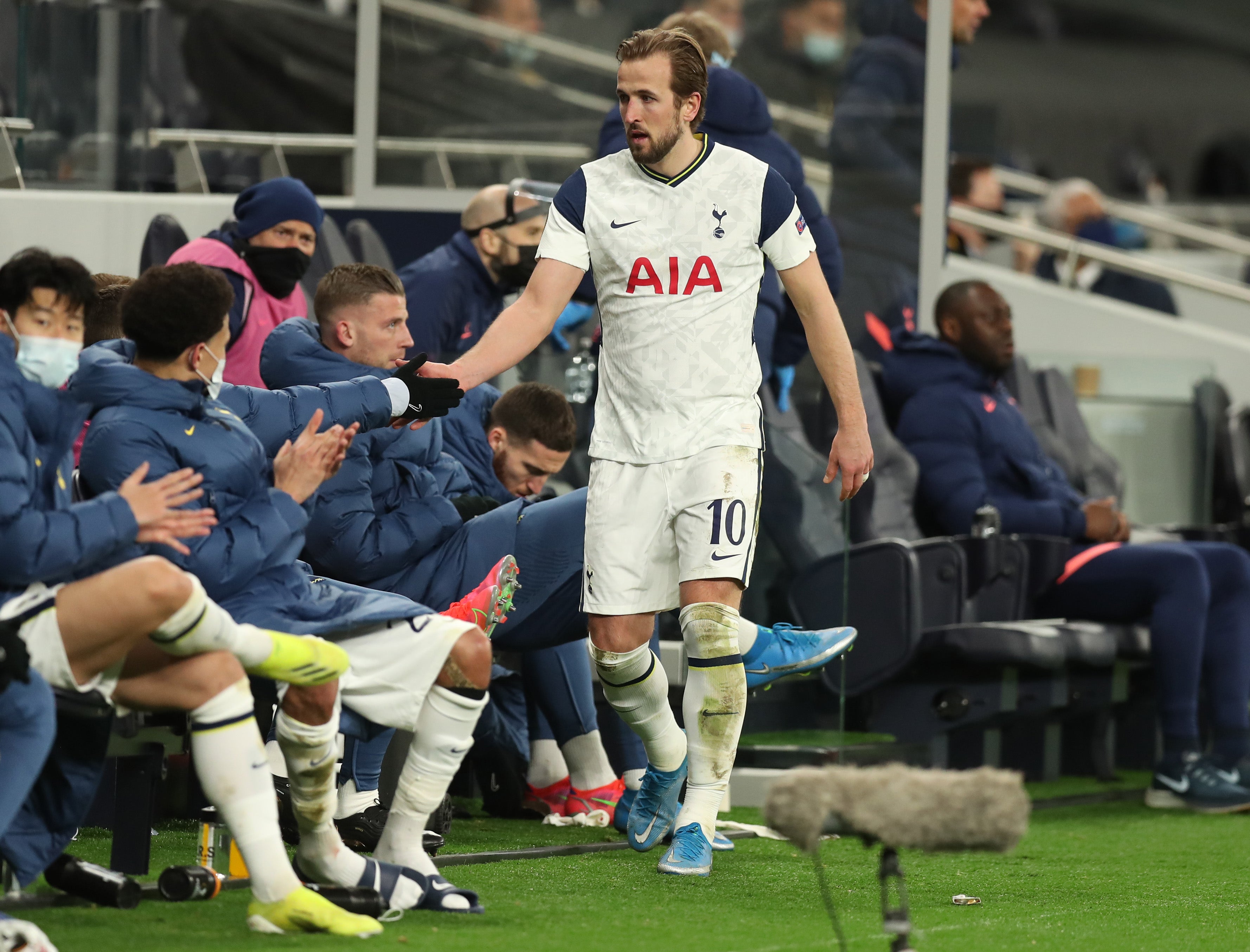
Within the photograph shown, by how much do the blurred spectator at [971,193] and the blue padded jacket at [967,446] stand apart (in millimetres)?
3545

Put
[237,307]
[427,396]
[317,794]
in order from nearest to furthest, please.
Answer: [317,794]
[427,396]
[237,307]

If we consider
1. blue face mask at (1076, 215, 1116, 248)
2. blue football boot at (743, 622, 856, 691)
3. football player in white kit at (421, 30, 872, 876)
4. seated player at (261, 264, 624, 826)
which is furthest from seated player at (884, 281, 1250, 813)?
blue face mask at (1076, 215, 1116, 248)

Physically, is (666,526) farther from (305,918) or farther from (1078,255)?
(1078,255)

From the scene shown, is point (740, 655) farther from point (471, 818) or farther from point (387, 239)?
point (387, 239)

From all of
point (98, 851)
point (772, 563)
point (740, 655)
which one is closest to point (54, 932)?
point (98, 851)

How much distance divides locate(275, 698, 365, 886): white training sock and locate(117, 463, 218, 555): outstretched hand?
0.40m

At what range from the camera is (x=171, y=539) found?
3.10 m

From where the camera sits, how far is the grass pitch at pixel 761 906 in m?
3.19

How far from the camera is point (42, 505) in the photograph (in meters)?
3.11

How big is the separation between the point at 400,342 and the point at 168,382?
0.91 metres

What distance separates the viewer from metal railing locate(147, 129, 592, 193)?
709 centimetres

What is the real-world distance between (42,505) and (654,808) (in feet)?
5.75

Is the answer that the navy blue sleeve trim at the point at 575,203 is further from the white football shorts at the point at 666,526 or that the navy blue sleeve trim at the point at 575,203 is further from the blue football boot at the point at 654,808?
the blue football boot at the point at 654,808

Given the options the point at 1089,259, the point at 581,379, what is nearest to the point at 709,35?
the point at 581,379
